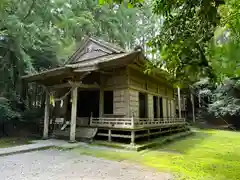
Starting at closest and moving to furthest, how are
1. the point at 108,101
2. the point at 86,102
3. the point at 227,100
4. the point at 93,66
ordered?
the point at 93,66, the point at 108,101, the point at 86,102, the point at 227,100

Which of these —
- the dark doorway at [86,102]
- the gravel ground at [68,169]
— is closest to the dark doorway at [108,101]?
the dark doorway at [86,102]

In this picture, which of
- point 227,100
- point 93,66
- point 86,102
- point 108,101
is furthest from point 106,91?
point 227,100

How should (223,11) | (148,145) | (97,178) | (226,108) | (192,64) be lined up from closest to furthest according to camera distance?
(192,64) < (223,11) < (97,178) < (148,145) < (226,108)

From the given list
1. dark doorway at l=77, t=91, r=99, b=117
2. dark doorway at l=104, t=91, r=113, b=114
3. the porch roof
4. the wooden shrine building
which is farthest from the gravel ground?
dark doorway at l=77, t=91, r=99, b=117

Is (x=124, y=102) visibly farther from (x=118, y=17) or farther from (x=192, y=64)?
(x=118, y=17)

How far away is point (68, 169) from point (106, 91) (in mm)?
6159

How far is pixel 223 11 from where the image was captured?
1849 mm

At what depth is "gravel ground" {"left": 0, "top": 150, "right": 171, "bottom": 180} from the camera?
4.26 meters

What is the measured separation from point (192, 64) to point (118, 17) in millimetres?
19723

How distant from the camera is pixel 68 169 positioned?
15.9 feet

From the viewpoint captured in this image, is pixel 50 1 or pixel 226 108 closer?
pixel 50 1

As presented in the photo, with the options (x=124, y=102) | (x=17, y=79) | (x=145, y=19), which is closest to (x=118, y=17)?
(x=145, y=19)

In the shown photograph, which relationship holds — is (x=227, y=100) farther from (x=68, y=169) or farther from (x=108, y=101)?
(x=68, y=169)

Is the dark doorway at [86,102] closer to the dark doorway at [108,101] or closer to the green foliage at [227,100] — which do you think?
the dark doorway at [108,101]
